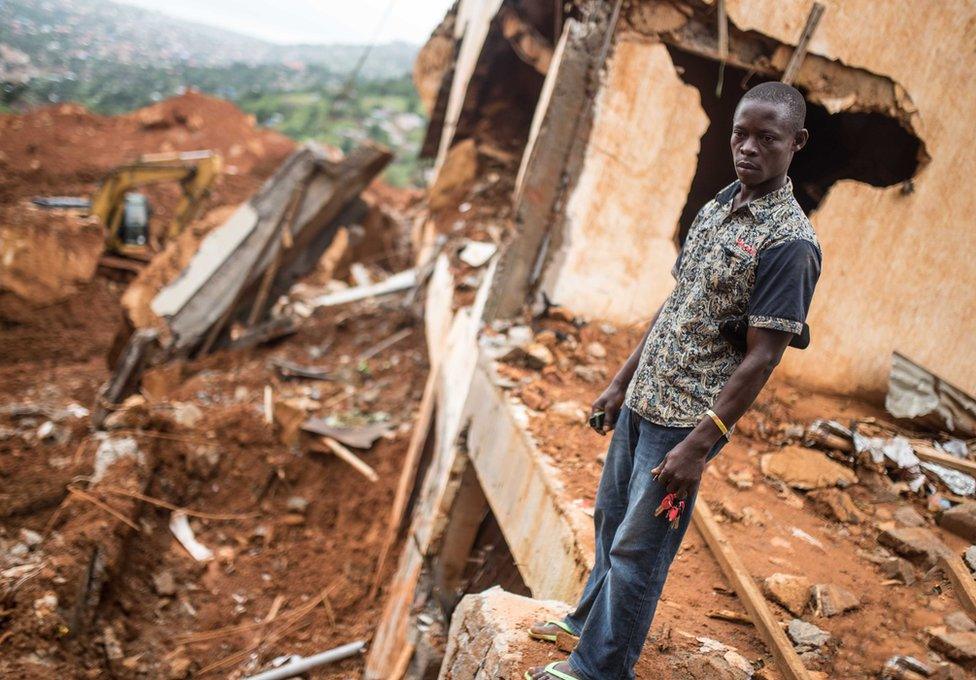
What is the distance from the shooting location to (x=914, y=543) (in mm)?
3088

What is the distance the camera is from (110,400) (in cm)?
685

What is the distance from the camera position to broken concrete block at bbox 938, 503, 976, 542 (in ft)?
10.8

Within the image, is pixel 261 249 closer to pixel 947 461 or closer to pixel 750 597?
pixel 750 597

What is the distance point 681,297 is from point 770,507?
2.08 metres

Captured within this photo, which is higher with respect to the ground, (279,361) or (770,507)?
(770,507)

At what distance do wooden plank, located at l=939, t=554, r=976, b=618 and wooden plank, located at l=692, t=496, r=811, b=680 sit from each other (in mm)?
965

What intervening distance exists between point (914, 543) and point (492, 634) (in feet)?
7.31

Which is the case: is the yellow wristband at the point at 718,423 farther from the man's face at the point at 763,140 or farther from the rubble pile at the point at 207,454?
the rubble pile at the point at 207,454

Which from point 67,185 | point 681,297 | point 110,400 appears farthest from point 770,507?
point 67,185

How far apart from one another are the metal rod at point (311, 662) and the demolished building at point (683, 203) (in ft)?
1.09

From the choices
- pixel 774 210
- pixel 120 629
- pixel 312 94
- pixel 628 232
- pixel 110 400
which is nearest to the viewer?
pixel 774 210

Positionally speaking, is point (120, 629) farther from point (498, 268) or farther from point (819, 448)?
point (819, 448)

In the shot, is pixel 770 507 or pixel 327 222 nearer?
pixel 770 507

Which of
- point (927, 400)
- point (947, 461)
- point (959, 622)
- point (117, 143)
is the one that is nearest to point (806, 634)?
point (959, 622)
